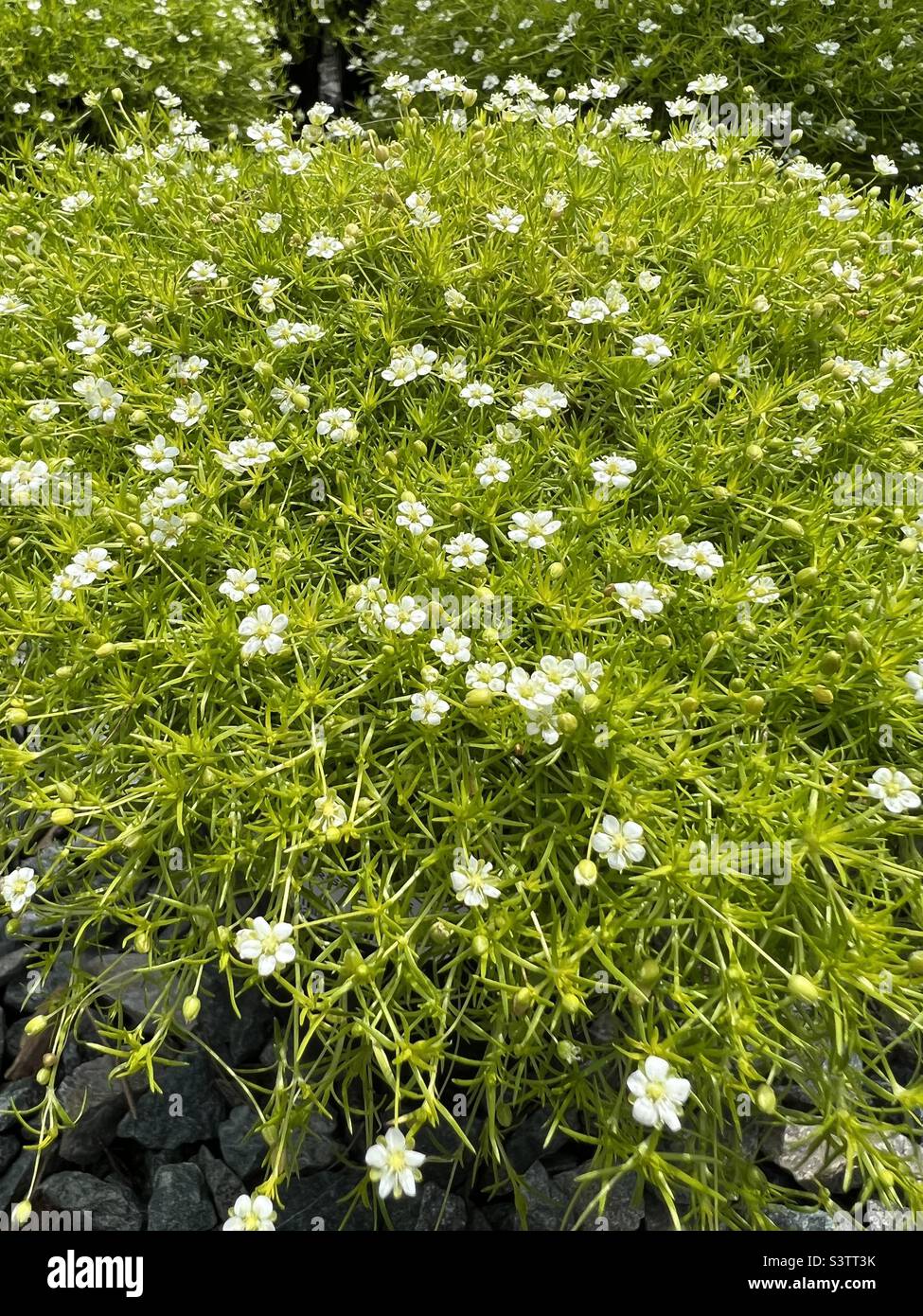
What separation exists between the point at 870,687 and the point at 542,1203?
4.28 ft

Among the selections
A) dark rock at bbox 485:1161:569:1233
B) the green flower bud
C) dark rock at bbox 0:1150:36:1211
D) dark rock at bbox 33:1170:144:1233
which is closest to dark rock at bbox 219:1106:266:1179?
dark rock at bbox 33:1170:144:1233

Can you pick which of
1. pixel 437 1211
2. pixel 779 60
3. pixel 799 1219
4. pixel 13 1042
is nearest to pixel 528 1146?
pixel 437 1211

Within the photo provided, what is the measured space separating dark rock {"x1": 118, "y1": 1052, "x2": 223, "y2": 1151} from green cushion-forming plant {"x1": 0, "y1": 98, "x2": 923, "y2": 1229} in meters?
0.13

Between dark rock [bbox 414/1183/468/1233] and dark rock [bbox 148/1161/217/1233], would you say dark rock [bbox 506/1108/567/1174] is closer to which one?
dark rock [bbox 414/1183/468/1233]

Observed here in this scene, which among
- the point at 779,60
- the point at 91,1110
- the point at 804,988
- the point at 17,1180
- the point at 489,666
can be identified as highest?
the point at 779,60

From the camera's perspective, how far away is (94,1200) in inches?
73.7

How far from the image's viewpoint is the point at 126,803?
6.12 ft

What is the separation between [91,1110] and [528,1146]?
1.04m

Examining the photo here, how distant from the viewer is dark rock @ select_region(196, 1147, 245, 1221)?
187 cm

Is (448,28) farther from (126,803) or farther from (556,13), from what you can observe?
(126,803)

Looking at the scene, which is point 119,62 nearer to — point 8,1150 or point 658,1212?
point 8,1150
